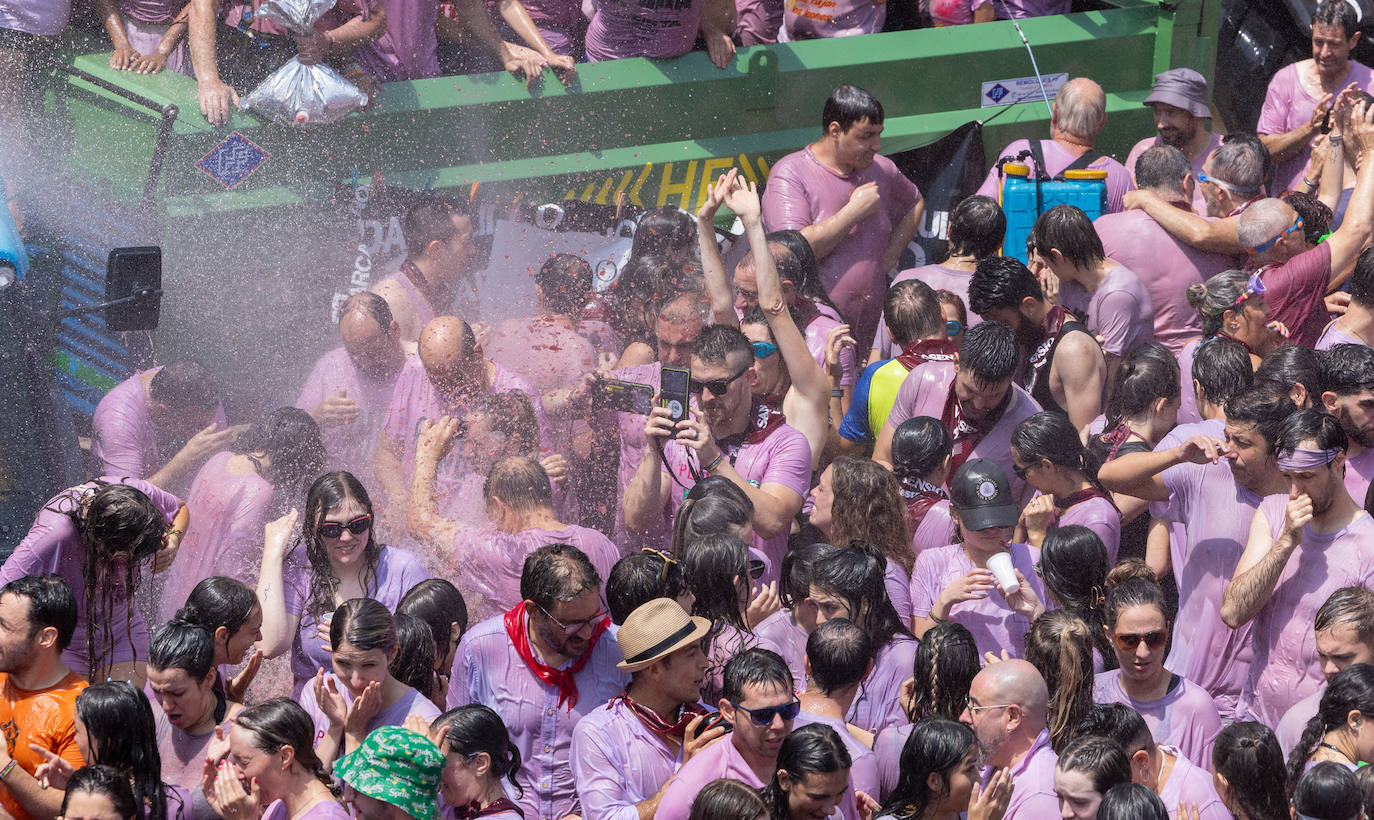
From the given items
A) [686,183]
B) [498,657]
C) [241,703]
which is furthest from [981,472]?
[686,183]

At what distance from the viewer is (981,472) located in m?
4.70

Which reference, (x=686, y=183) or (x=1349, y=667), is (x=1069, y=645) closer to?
(x=1349, y=667)

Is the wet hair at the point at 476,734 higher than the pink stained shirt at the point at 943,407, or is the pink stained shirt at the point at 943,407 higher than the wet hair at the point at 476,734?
the wet hair at the point at 476,734

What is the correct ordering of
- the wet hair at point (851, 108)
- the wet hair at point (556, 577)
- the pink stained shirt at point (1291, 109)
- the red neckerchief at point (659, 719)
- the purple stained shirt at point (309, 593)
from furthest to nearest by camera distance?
the pink stained shirt at point (1291, 109), the wet hair at point (851, 108), the purple stained shirt at point (309, 593), the wet hair at point (556, 577), the red neckerchief at point (659, 719)

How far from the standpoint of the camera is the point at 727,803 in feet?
10.8

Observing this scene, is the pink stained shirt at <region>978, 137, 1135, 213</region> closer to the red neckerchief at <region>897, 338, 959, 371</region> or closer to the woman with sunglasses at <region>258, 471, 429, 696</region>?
the red neckerchief at <region>897, 338, 959, 371</region>

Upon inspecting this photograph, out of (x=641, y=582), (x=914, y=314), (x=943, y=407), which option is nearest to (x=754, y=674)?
(x=641, y=582)

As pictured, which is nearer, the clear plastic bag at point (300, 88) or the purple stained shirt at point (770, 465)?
the purple stained shirt at point (770, 465)

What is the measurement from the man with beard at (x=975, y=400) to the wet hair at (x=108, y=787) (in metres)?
2.83

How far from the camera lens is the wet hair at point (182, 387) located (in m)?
5.75

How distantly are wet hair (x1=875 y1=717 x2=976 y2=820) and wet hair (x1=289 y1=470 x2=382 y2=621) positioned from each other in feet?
6.06

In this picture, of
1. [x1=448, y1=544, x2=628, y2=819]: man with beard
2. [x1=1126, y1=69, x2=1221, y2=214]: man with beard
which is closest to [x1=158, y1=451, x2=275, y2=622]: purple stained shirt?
[x1=448, y1=544, x2=628, y2=819]: man with beard

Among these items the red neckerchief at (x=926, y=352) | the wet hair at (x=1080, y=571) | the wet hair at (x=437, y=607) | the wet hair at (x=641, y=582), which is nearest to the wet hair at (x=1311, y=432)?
the wet hair at (x=1080, y=571)

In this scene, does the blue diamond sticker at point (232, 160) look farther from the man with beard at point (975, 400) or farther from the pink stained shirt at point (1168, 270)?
the pink stained shirt at point (1168, 270)
